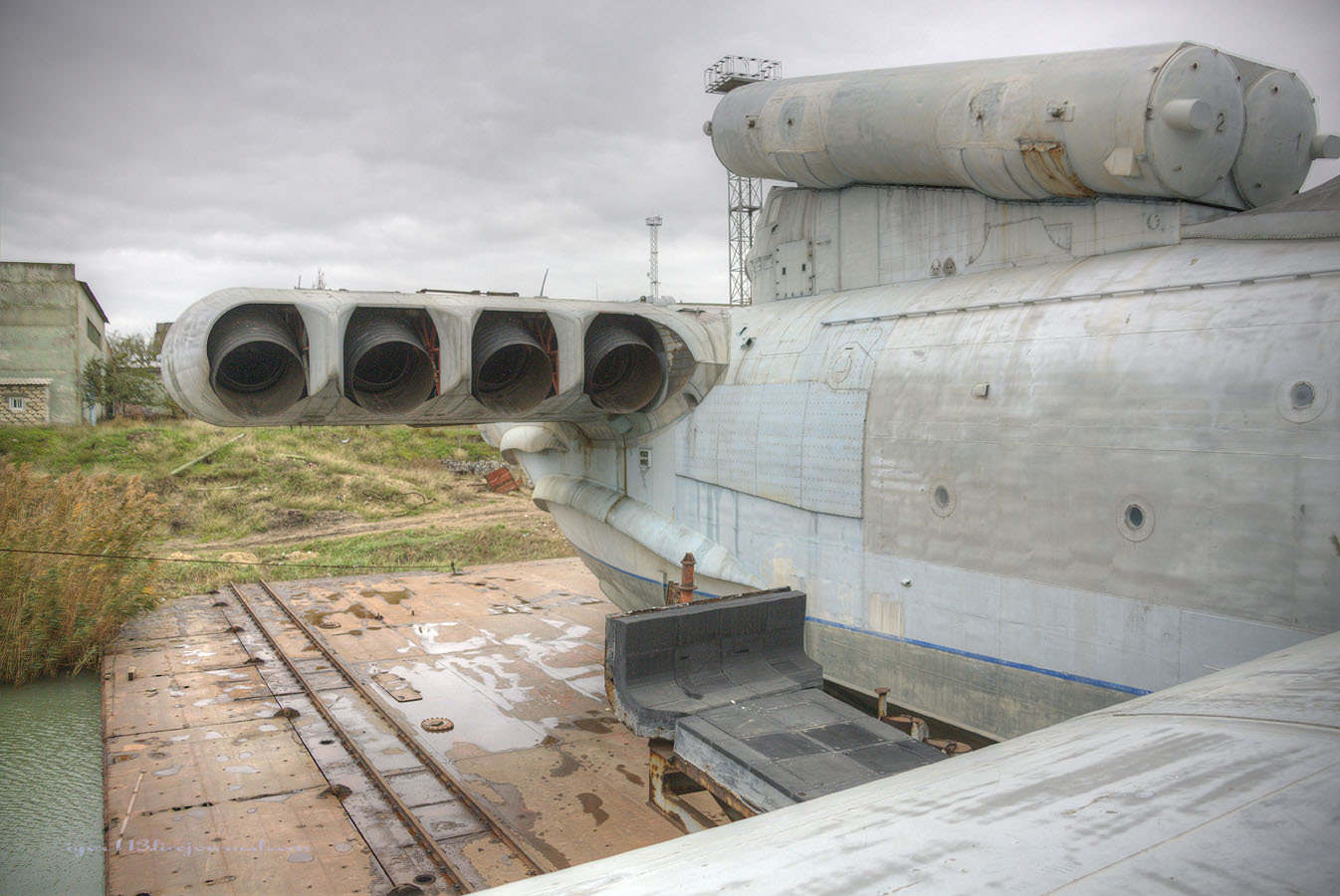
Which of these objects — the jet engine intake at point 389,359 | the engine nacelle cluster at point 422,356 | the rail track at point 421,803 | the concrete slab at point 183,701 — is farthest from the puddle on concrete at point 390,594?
the jet engine intake at point 389,359

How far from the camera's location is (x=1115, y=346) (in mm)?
7297

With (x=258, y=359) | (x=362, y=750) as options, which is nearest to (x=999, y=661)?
(x=362, y=750)

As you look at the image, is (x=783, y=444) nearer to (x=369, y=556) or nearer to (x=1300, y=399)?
(x=1300, y=399)

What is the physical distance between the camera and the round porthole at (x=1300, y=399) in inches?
239

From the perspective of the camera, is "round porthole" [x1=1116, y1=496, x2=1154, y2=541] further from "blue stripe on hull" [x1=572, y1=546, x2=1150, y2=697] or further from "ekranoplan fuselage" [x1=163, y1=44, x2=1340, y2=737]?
"blue stripe on hull" [x1=572, y1=546, x2=1150, y2=697]

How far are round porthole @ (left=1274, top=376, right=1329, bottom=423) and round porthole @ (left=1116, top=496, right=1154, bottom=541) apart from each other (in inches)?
44.5

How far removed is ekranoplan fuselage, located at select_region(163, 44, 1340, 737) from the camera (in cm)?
660

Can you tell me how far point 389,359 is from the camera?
36.5ft

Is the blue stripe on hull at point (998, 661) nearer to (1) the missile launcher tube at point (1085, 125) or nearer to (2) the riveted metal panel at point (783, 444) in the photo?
(2) the riveted metal panel at point (783, 444)

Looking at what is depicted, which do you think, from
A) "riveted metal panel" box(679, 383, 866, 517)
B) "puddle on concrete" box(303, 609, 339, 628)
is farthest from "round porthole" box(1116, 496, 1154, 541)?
"puddle on concrete" box(303, 609, 339, 628)

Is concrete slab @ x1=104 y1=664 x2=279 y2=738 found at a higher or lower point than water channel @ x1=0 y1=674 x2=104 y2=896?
higher

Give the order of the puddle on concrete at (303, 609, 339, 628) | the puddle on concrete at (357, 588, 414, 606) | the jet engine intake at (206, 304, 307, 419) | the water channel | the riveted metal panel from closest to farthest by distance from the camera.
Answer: the water channel → the riveted metal panel → the jet engine intake at (206, 304, 307, 419) → the puddle on concrete at (303, 609, 339, 628) → the puddle on concrete at (357, 588, 414, 606)

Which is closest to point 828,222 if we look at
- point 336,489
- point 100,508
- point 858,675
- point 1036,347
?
point 1036,347

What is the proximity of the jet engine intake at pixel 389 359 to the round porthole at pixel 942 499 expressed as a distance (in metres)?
5.62
